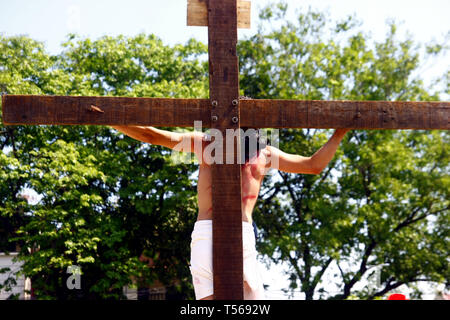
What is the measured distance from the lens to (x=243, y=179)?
11.1ft

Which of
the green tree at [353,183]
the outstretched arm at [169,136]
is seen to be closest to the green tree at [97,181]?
the green tree at [353,183]

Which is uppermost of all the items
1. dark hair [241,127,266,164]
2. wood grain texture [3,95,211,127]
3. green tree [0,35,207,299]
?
green tree [0,35,207,299]

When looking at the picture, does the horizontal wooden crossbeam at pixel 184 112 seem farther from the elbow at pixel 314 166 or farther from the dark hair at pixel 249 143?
the elbow at pixel 314 166

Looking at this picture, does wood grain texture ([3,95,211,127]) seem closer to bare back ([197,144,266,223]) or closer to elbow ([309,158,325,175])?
bare back ([197,144,266,223])

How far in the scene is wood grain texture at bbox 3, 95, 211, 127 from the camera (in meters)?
3.18

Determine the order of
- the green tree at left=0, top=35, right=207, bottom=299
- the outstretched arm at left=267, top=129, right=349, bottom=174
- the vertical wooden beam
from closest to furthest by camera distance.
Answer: the vertical wooden beam < the outstretched arm at left=267, top=129, right=349, bottom=174 < the green tree at left=0, top=35, right=207, bottom=299

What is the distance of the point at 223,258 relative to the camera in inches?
122

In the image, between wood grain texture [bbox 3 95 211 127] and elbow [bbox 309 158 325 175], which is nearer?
wood grain texture [bbox 3 95 211 127]

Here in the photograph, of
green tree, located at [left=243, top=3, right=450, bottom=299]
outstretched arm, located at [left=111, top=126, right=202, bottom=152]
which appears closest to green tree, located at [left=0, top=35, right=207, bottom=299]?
green tree, located at [left=243, top=3, right=450, bottom=299]

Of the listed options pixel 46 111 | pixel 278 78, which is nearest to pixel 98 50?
pixel 278 78

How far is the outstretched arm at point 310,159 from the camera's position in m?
3.51

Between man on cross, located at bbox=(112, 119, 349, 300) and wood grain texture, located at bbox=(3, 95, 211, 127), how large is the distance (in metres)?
0.12

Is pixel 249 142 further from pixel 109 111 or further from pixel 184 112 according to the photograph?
pixel 109 111

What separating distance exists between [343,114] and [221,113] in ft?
2.52
